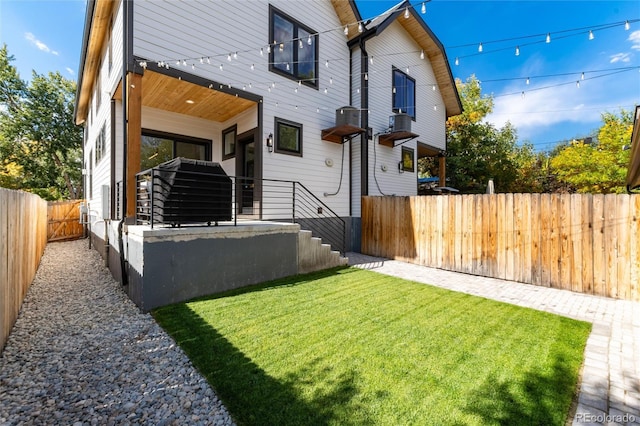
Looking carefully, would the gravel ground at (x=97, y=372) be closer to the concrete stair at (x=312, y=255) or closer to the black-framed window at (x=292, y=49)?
the concrete stair at (x=312, y=255)

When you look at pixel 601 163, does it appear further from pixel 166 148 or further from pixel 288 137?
pixel 166 148

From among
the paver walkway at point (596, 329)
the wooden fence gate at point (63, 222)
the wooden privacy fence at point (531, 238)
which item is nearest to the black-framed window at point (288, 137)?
the wooden privacy fence at point (531, 238)

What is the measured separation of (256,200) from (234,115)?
9.34ft

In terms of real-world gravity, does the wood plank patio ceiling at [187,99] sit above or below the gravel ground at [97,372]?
above

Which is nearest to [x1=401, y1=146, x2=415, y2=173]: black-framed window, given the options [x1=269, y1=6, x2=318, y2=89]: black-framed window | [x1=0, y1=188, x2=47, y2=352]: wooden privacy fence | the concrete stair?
[x1=269, y1=6, x2=318, y2=89]: black-framed window

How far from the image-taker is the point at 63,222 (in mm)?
12875

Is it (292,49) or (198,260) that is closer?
(198,260)

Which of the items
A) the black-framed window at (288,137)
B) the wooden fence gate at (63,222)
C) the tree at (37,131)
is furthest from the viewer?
the tree at (37,131)

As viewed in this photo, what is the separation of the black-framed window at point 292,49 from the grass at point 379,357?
643cm

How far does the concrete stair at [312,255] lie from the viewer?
6.51 m

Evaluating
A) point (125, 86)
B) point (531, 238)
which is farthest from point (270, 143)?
point (531, 238)

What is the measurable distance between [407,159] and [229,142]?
7263mm

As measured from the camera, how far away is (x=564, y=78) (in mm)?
6840

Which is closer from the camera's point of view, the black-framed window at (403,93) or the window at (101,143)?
the window at (101,143)
